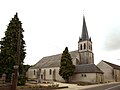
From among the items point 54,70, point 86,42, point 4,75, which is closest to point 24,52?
point 4,75

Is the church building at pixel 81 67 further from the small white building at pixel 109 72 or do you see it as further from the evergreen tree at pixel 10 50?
the evergreen tree at pixel 10 50

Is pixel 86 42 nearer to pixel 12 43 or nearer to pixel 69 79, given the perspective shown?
pixel 69 79

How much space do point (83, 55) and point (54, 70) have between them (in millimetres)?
11458

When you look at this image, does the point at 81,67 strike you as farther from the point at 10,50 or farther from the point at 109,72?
the point at 10,50

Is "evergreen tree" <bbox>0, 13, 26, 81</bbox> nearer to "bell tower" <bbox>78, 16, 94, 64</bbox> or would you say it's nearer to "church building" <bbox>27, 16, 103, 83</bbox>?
"church building" <bbox>27, 16, 103, 83</bbox>

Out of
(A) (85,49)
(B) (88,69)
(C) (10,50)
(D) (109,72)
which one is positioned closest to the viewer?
(C) (10,50)

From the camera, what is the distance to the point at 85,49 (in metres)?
62.7

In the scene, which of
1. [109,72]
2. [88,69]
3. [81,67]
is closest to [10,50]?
[88,69]

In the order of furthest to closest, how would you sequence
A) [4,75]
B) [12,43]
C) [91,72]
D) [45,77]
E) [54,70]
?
[45,77] < [54,70] < [91,72] < [12,43] < [4,75]

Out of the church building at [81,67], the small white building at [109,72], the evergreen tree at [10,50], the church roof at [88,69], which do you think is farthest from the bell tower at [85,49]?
the evergreen tree at [10,50]

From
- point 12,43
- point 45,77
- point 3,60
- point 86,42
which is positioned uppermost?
point 86,42

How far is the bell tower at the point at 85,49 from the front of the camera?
6164cm

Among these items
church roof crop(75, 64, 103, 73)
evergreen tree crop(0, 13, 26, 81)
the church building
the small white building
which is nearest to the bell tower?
the church building

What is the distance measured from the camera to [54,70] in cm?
6128
